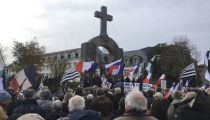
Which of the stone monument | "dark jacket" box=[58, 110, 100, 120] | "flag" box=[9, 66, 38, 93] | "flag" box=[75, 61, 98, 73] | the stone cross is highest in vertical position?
the stone cross

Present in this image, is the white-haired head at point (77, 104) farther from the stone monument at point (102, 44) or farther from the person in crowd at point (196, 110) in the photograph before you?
the stone monument at point (102, 44)

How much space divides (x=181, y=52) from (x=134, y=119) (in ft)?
245

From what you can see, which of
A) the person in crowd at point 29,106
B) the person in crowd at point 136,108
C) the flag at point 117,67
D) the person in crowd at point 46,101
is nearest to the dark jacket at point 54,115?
the person in crowd at point 46,101

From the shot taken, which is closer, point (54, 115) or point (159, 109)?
point (54, 115)

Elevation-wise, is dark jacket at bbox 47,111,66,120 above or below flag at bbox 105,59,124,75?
below

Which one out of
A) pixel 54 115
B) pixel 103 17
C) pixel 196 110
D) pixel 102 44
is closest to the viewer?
pixel 196 110

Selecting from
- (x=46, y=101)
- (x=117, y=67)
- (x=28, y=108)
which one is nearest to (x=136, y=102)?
(x=28, y=108)

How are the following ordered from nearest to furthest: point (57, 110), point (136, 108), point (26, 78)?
point (136, 108), point (57, 110), point (26, 78)

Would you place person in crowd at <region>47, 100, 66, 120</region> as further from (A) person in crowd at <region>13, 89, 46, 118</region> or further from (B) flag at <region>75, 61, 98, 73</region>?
(B) flag at <region>75, 61, 98, 73</region>

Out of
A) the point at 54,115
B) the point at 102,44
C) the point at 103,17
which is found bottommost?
the point at 54,115

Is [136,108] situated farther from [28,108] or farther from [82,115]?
[28,108]

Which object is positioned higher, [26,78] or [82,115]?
[26,78]

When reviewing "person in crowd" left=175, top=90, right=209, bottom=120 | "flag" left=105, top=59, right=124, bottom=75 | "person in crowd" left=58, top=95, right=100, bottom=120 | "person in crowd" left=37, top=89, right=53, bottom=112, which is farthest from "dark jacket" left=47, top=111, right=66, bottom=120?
"flag" left=105, top=59, right=124, bottom=75

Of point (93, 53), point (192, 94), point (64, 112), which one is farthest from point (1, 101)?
point (93, 53)
